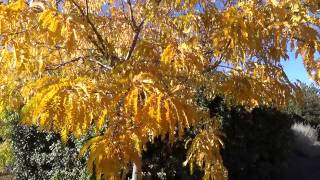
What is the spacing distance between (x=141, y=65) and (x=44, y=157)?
21.3 feet

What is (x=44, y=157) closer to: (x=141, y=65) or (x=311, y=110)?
(x=141, y=65)

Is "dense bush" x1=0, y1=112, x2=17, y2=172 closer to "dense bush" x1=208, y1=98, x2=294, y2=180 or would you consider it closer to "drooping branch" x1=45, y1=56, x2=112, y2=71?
"dense bush" x1=208, y1=98, x2=294, y2=180

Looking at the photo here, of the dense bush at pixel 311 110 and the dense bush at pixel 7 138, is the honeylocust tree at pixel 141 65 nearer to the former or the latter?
the dense bush at pixel 7 138

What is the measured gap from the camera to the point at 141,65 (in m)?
A: 3.39

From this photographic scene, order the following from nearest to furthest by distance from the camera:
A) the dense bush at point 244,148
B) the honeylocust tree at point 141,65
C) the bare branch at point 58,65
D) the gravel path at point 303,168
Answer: the honeylocust tree at point 141,65 → the bare branch at point 58,65 → the dense bush at point 244,148 → the gravel path at point 303,168

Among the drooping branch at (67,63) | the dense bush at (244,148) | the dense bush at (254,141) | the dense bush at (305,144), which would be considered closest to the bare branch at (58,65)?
the drooping branch at (67,63)

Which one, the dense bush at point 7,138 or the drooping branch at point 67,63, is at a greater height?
the drooping branch at point 67,63

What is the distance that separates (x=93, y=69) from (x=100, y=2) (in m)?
0.73

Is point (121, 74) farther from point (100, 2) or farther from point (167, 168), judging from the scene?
point (167, 168)

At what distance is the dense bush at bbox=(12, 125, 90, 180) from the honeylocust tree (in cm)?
443

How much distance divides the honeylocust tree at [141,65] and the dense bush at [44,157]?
443 centimetres

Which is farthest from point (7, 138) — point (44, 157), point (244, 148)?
point (244, 148)

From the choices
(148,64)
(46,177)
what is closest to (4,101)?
(148,64)

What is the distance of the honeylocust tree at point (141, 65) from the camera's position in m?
2.50
